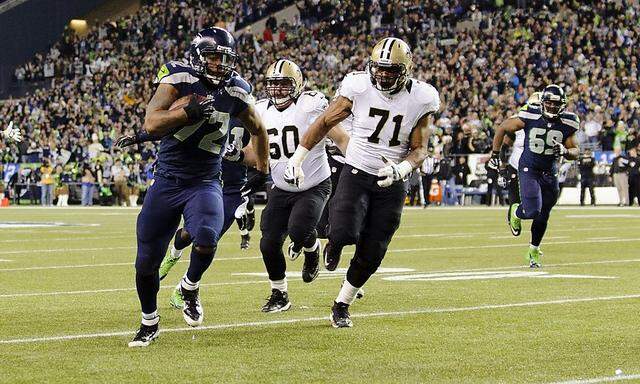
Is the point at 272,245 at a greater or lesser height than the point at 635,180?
greater

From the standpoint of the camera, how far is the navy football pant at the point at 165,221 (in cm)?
684

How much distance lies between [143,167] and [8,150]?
5641 mm

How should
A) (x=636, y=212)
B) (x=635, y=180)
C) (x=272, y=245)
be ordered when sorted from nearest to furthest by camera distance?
(x=272, y=245), (x=636, y=212), (x=635, y=180)

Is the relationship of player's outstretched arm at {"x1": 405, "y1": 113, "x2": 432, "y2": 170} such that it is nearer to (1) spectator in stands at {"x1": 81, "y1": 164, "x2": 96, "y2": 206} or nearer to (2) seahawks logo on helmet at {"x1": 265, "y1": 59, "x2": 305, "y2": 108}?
(2) seahawks logo on helmet at {"x1": 265, "y1": 59, "x2": 305, "y2": 108}

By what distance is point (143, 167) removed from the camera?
32719 mm

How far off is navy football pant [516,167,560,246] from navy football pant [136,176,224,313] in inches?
245

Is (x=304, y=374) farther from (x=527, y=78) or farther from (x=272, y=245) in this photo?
(x=527, y=78)

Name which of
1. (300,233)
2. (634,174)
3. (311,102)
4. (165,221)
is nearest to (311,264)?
(300,233)

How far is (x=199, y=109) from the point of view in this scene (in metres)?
6.61

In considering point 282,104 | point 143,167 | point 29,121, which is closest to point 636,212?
point 143,167

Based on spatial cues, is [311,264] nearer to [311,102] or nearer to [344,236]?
[311,102]

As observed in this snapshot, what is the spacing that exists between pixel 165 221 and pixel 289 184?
1990 millimetres

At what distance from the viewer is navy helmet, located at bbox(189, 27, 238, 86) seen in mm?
6848

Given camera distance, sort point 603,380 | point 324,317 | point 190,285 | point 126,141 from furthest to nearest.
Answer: point 324,317, point 190,285, point 126,141, point 603,380
